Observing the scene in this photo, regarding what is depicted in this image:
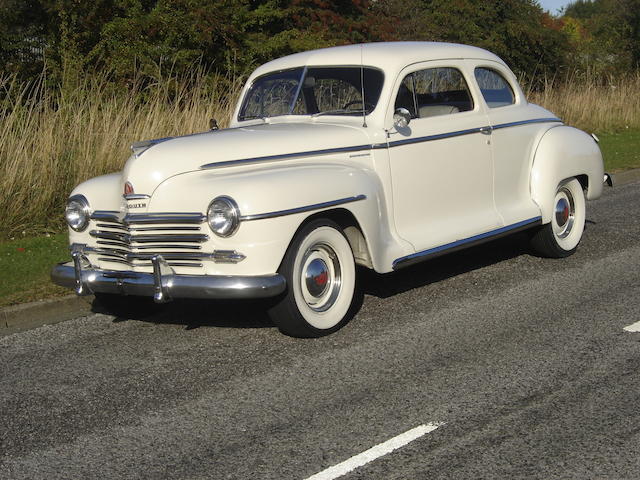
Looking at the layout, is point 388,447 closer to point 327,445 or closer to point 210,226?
point 327,445

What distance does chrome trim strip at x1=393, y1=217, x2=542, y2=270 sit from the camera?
21.7 ft

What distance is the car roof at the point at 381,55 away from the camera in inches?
277

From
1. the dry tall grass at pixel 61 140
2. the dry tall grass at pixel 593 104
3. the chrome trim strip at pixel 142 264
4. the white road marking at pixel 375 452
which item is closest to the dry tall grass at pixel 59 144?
the dry tall grass at pixel 61 140

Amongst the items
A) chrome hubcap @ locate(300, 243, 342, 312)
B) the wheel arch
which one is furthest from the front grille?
the wheel arch

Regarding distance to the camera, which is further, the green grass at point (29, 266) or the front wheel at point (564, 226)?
the front wheel at point (564, 226)

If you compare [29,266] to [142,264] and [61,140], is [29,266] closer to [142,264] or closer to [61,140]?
[142,264]

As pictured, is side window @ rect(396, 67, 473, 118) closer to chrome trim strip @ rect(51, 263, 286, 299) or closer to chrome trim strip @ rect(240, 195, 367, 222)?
chrome trim strip @ rect(240, 195, 367, 222)

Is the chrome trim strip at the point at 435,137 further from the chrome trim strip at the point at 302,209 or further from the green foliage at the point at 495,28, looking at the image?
the green foliage at the point at 495,28

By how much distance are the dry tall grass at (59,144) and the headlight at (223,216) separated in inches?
193

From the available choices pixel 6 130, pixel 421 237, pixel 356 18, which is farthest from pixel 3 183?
pixel 356 18

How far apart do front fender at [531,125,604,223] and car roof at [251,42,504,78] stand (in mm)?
1013

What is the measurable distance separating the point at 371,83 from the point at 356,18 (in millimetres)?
20038

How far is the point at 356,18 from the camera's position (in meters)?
26.4

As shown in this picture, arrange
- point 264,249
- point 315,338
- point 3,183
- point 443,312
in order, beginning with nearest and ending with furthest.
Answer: point 264,249 → point 315,338 → point 443,312 → point 3,183
